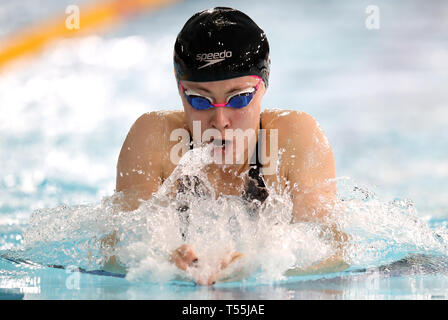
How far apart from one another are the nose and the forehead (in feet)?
0.25

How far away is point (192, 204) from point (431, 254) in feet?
3.67

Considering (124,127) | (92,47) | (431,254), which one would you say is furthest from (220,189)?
(92,47)

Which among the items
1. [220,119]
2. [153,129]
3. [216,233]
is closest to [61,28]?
[153,129]

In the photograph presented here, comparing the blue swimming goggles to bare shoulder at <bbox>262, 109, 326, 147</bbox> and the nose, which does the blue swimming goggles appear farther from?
bare shoulder at <bbox>262, 109, 326, 147</bbox>

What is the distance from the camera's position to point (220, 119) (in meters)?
2.21

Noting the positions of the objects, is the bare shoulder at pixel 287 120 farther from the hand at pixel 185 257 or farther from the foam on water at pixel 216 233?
the hand at pixel 185 257

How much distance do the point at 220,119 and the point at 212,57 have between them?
0.80 feet

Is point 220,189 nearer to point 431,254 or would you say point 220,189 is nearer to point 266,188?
point 266,188

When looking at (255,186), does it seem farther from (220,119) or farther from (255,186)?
(220,119)

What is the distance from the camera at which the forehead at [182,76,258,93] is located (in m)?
2.21

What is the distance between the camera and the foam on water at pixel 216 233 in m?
1.89

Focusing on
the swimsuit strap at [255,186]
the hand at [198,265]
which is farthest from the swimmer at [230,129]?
the hand at [198,265]

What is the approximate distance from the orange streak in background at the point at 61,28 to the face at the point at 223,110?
5.03 metres

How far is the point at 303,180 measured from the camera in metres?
2.35
